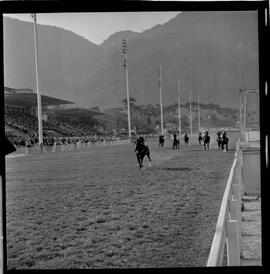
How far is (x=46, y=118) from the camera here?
6004mm

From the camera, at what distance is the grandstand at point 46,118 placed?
17.1 ft

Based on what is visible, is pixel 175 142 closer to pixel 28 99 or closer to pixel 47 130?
pixel 47 130

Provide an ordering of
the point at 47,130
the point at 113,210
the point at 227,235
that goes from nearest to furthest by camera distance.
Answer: the point at 227,235 < the point at 113,210 < the point at 47,130

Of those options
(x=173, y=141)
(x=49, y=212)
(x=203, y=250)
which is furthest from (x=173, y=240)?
(x=173, y=141)

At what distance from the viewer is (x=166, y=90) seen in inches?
224

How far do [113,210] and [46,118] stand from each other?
1553mm

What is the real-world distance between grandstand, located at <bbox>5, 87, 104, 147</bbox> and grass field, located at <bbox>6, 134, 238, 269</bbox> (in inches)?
38.0

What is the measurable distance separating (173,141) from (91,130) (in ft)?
11.1

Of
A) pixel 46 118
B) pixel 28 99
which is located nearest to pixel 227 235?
pixel 28 99

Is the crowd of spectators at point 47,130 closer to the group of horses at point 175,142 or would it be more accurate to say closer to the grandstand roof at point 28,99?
the grandstand roof at point 28,99

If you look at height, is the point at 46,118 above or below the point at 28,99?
below

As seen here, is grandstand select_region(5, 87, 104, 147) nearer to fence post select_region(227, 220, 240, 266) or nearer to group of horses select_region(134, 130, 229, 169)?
group of horses select_region(134, 130, 229, 169)

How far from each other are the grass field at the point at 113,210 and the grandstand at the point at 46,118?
96 centimetres

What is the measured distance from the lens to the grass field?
388 cm
